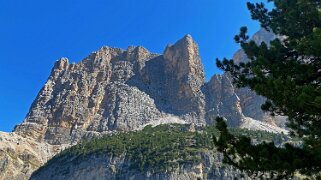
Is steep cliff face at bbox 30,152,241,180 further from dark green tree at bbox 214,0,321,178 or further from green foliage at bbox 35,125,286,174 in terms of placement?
dark green tree at bbox 214,0,321,178

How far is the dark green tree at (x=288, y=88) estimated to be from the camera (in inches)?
621

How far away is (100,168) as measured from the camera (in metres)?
155

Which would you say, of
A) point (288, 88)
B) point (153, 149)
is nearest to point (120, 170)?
point (153, 149)

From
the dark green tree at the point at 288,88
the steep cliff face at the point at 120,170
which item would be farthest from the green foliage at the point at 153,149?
the dark green tree at the point at 288,88

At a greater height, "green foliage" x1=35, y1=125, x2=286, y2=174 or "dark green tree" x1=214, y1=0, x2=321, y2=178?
"green foliage" x1=35, y1=125, x2=286, y2=174

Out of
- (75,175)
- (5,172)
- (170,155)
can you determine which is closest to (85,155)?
(75,175)

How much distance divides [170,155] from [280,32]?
124964mm

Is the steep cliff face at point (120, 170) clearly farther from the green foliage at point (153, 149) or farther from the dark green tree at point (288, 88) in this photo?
the dark green tree at point (288, 88)

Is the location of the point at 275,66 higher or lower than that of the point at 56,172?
lower

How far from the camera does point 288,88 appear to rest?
15.7 m

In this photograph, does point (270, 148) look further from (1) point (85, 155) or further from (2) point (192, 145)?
(1) point (85, 155)

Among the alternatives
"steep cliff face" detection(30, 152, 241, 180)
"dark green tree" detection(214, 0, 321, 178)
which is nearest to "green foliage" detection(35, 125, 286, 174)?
"steep cliff face" detection(30, 152, 241, 180)

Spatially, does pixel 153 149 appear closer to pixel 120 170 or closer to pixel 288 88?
pixel 120 170

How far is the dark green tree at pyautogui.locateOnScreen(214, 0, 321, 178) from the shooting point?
621 inches
